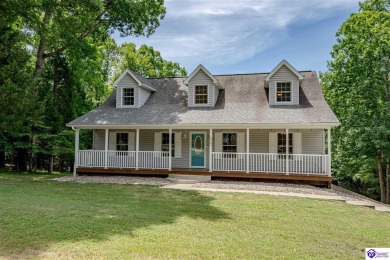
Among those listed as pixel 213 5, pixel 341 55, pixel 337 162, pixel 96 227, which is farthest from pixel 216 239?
pixel 337 162

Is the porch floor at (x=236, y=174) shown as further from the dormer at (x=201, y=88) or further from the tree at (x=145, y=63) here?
the tree at (x=145, y=63)

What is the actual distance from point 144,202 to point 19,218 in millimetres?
3500

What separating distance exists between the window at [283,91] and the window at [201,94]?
4.04 metres

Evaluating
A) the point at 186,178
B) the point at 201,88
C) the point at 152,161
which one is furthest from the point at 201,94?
the point at 186,178

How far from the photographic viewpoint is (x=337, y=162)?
22547 mm

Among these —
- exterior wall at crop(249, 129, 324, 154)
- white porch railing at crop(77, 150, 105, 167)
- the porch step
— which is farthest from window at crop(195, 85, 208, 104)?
white porch railing at crop(77, 150, 105, 167)

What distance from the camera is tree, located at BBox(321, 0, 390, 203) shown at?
17531mm

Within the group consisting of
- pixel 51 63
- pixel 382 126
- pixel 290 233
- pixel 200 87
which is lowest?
pixel 290 233

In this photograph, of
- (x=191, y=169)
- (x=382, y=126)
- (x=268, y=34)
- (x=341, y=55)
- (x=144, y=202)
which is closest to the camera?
(x=144, y=202)

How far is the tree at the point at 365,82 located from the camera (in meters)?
17.5

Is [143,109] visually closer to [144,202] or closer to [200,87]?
[200,87]

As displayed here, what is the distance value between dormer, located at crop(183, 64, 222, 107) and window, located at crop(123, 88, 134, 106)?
11.6ft

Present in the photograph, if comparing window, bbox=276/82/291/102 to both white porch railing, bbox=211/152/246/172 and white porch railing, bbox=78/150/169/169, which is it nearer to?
white porch railing, bbox=211/152/246/172

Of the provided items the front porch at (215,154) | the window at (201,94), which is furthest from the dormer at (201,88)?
the front porch at (215,154)
